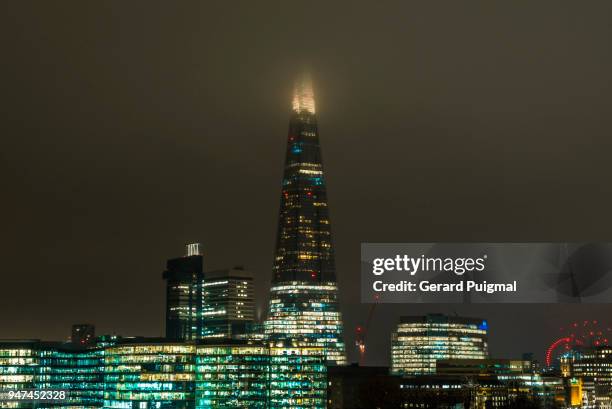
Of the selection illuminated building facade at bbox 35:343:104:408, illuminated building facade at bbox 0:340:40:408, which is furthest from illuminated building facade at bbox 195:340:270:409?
illuminated building facade at bbox 0:340:40:408

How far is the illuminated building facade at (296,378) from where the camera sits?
159 metres

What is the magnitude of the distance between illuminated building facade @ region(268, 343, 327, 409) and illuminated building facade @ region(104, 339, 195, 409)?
1142cm

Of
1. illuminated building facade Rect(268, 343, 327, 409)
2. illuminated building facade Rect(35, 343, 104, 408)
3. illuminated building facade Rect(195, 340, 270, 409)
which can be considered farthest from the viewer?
illuminated building facade Rect(35, 343, 104, 408)

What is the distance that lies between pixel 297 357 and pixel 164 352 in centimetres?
1855

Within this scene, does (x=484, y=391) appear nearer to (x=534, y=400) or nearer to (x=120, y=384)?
(x=534, y=400)

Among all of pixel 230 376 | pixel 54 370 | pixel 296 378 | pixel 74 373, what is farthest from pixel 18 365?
pixel 296 378

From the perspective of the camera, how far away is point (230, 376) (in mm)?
156125

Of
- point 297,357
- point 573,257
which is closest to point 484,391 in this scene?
point 297,357

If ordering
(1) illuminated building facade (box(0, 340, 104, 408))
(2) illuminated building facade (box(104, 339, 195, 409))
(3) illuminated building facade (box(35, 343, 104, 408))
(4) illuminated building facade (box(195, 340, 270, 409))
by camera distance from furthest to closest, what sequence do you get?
(3) illuminated building facade (box(35, 343, 104, 408))
(1) illuminated building facade (box(0, 340, 104, 408))
(4) illuminated building facade (box(195, 340, 270, 409))
(2) illuminated building facade (box(104, 339, 195, 409))

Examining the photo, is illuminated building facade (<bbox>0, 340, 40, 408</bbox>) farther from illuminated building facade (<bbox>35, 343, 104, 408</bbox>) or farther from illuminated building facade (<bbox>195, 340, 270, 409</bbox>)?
illuminated building facade (<bbox>195, 340, 270, 409</bbox>)

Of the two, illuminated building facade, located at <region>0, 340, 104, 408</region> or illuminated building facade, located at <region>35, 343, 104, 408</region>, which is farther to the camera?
illuminated building facade, located at <region>35, 343, 104, 408</region>

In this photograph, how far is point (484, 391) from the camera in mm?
183125

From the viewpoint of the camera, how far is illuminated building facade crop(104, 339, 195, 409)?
15288cm

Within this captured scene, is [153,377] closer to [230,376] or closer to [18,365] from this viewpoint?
[230,376]
